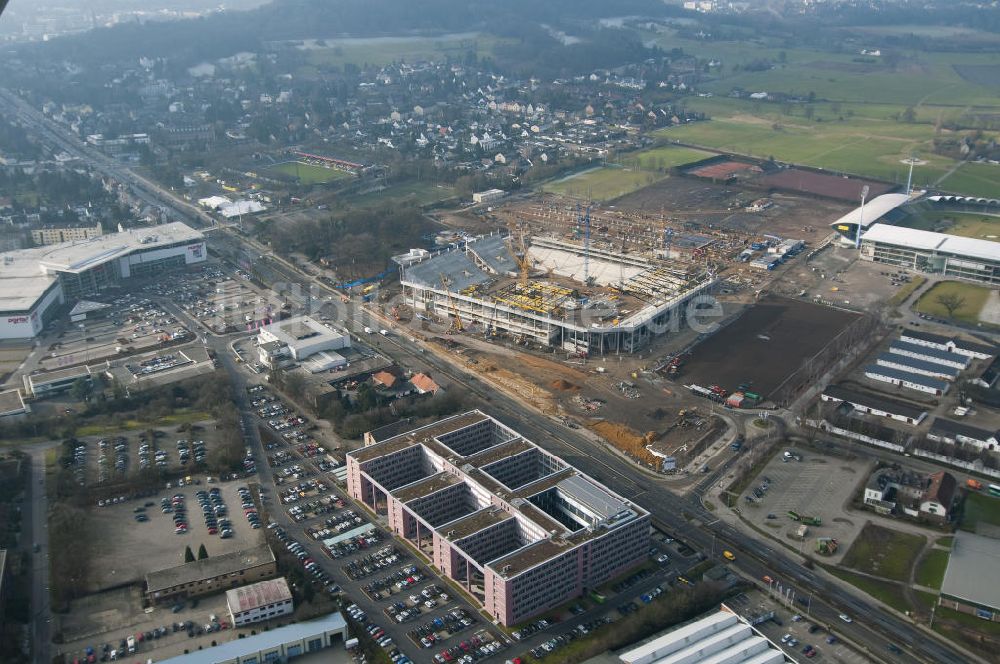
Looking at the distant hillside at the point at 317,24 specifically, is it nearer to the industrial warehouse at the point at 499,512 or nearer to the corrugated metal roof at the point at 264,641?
the industrial warehouse at the point at 499,512

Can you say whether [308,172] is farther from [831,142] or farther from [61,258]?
[831,142]

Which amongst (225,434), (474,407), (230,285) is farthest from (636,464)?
(230,285)

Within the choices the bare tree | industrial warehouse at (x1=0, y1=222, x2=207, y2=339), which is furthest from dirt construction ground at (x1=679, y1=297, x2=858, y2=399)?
industrial warehouse at (x1=0, y1=222, x2=207, y2=339)

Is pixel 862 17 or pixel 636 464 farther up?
pixel 862 17

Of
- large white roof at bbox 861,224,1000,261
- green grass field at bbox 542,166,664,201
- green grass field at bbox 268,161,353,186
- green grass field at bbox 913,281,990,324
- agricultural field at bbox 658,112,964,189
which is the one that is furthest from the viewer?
agricultural field at bbox 658,112,964,189

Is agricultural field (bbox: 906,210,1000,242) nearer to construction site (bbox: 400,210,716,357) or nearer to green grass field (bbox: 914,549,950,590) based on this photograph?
construction site (bbox: 400,210,716,357)

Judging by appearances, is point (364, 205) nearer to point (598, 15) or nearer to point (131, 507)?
point (131, 507)
